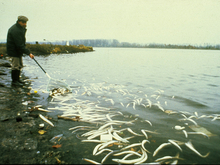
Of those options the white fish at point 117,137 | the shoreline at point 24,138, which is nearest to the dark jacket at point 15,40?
the shoreline at point 24,138

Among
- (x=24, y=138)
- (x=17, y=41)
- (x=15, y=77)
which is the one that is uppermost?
(x=17, y=41)

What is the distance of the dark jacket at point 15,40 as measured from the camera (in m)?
8.27

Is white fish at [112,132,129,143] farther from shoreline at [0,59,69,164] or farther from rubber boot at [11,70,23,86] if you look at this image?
rubber boot at [11,70,23,86]

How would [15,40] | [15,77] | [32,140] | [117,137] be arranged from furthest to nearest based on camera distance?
1. [15,77]
2. [15,40]
3. [117,137]
4. [32,140]

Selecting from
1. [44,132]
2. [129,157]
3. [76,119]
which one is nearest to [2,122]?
Answer: [44,132]

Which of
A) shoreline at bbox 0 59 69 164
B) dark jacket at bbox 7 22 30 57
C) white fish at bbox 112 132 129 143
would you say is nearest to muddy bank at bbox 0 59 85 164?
shoreline at bbox 0 59 69 164

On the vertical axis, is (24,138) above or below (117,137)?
above

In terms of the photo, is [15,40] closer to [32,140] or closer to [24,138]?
[24,138]

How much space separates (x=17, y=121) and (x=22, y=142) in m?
1.24

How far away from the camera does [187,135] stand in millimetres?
4387

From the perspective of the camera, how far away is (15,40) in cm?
828

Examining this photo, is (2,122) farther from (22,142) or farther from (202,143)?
(202,143)

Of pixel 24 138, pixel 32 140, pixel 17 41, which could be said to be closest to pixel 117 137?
pixel 32 140

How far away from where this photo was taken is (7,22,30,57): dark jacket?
27.1 feet
